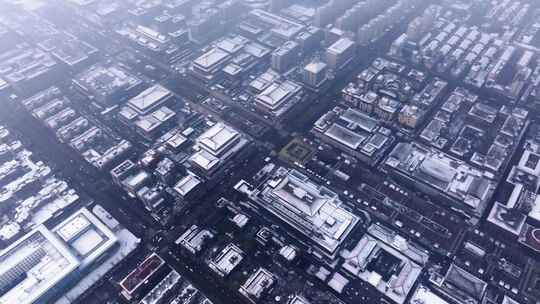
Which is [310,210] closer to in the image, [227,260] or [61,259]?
[227,260]

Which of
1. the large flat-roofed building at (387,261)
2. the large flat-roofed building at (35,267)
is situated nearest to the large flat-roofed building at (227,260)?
the large flat-roofed building at (387,261)

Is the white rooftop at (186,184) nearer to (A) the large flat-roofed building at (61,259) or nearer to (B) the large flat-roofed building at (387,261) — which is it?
(A) the large flat-roofed building at (61,259)

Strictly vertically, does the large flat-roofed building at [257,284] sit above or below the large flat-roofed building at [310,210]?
below

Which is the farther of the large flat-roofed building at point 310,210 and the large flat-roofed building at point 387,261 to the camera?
the large flat-roofed building at point 310,210

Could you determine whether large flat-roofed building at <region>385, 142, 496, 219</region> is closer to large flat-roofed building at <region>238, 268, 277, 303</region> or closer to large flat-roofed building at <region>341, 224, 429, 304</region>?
large flat-roofed building at <region>341, 224, 429, 304</region>

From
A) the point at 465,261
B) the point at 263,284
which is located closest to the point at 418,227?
the point at 465,261

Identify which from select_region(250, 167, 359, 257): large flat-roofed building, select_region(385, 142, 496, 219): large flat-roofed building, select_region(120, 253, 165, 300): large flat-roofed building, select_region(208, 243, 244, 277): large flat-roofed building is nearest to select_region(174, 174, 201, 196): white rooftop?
select_region(250, 167, 359, 257): large flat-roofed building
